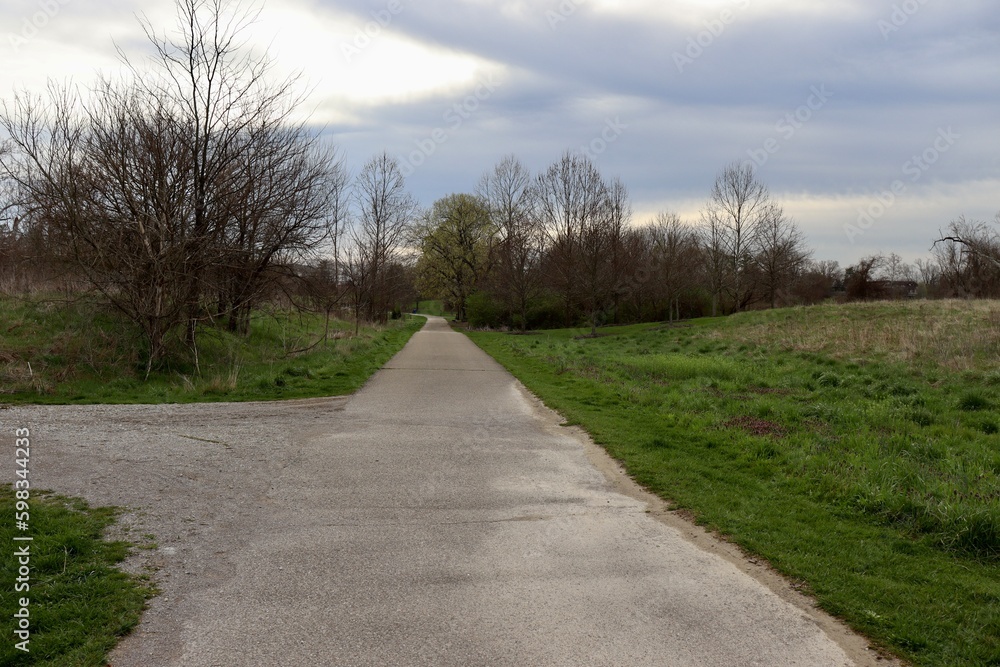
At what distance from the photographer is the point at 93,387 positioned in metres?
12.7

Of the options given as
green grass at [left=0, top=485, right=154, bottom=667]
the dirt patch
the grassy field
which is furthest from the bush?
green grass at [left=0, top=485, right=154, bottom=667]

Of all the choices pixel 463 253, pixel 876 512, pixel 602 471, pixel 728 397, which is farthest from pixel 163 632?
pixel 463 253

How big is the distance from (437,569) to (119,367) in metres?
12.4

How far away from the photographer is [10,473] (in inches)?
261

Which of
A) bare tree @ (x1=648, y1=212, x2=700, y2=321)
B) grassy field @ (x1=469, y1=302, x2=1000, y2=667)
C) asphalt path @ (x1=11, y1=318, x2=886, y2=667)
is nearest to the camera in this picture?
asphalt path @ (x1=11, y1=318, x2=886, y2=667)

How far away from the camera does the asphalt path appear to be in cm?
358

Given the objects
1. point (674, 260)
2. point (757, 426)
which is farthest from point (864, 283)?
point (757, 426)

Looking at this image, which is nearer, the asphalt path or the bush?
the asphalt path

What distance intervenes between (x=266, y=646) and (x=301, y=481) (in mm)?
3600

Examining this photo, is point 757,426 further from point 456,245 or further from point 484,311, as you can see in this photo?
point 456,245

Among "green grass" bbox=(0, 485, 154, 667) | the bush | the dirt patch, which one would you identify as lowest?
"green grass" bbox=(0, 485, 154, 667)

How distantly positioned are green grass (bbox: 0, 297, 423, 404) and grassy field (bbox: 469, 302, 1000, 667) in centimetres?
590

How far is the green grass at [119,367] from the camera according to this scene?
12305 mm

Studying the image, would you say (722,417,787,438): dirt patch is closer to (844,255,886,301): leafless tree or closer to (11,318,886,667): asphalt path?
(11,318,886,667): asphalt path
